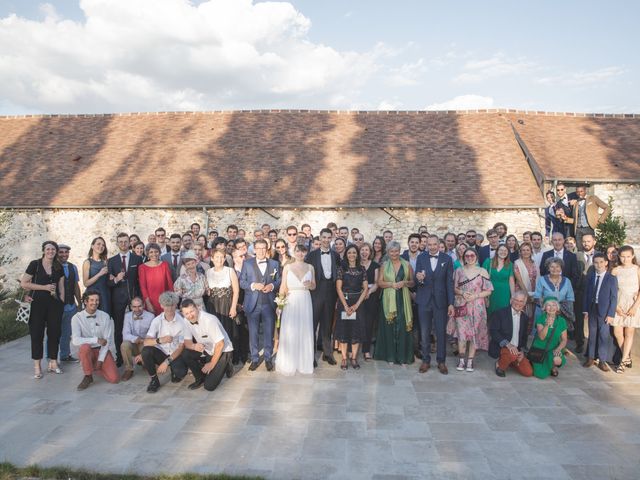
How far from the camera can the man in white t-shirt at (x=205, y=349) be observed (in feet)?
18.1

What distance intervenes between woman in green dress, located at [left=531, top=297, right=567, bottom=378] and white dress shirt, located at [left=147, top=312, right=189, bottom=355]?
4.89m

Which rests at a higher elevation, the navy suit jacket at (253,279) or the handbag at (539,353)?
the navy suit jacket at (253,279)

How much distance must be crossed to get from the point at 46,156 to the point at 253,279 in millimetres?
13457

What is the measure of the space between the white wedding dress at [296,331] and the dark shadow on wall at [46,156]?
10.7m

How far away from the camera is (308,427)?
14.7ft

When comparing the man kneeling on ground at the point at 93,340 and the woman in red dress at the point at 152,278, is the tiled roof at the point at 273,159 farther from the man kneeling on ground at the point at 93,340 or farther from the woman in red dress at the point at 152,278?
the man kneeling on ground at the point at 93,340

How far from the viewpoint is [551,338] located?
581 centimetres

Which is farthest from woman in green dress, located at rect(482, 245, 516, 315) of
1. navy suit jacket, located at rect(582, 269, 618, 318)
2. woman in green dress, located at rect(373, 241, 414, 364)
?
woman in green dress, located at rect(373, 241, 414, 364)

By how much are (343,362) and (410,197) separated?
25.3 feet

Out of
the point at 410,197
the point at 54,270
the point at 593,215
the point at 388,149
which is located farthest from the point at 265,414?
the point at 388,149

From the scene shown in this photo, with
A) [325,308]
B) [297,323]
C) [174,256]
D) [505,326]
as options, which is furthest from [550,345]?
[174,256]

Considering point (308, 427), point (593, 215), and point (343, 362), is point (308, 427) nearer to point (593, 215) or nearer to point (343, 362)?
point (343, 362)

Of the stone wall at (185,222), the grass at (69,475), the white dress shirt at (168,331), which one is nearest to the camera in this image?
the grass at (69,475)

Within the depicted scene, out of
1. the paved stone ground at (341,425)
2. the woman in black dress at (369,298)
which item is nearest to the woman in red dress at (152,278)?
the paved stone ground at (341,425)
